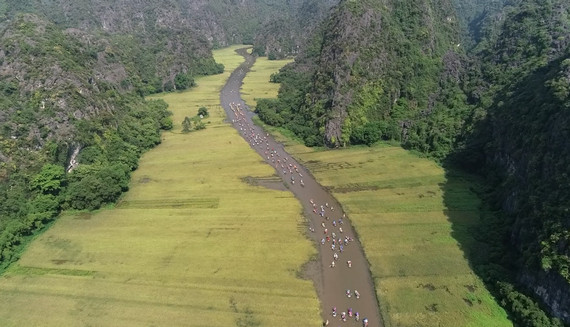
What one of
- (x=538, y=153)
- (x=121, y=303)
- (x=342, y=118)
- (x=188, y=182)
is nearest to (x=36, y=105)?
(x=188, y=182)

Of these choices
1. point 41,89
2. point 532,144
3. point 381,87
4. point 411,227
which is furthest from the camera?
point 381,87

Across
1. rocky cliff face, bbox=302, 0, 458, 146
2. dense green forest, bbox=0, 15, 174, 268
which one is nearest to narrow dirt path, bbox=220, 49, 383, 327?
rocky cliff face, bbox=302, 0, 458, 146

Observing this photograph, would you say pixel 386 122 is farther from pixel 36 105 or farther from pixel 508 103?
pixel 36 105

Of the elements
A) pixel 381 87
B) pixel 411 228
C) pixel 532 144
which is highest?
pixel 381 87

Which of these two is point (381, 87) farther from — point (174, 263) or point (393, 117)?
point (174, 263)

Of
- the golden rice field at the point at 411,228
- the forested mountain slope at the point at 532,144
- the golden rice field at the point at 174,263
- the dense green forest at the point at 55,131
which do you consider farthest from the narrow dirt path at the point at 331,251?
the dense green forest at the point at 55,131

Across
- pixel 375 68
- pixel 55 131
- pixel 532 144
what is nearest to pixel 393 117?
pixel 375 68

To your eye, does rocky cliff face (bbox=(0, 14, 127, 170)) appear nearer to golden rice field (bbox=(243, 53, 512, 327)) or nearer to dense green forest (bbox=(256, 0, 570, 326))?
dense green forest (bbox=(256, 0, 570, 326))
